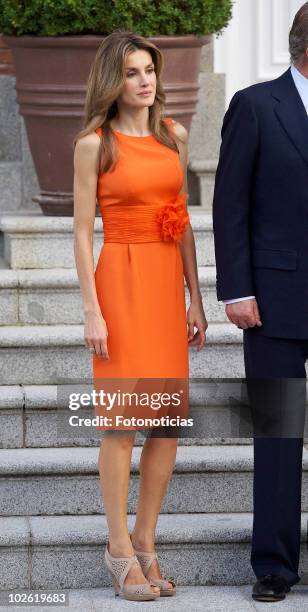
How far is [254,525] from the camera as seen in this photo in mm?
4715

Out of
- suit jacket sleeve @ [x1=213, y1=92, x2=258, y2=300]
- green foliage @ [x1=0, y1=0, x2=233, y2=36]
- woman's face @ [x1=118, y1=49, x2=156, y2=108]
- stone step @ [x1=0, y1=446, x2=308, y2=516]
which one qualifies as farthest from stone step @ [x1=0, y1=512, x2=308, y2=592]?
green foliage @ [x1=0, y1=0, x2=233, y2=36]

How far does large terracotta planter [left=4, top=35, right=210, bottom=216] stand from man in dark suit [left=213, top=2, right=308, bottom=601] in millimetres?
1860

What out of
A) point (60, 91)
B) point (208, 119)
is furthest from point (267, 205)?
point (208, 119)

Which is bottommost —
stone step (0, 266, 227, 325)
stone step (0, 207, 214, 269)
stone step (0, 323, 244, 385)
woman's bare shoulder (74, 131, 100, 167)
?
stone step (0, 323, 244, 385)

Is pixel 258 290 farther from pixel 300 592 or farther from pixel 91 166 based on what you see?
pixel 300 592

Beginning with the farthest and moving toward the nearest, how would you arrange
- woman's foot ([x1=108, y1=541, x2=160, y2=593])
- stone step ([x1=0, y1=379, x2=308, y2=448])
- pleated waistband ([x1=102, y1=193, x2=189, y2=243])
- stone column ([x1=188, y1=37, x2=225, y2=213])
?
stone column ([x1=188, y1=37, x2=225, y2=213]) → stone step ([x1=0, y1=379, x2=308, y2=448]) → woman's foot ([x1=108, y1=541, x2=160, y2=593]) → pleated waistband ([x1=102, y1=193, x2=189, y2=243])

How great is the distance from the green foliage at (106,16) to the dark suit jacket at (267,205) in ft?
5.72

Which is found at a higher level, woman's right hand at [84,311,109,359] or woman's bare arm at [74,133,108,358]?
woman's bare arm at [74,133,108,358]

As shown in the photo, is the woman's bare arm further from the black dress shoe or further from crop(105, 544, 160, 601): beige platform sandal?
the black dress shoe

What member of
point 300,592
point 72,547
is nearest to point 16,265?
point 72,547

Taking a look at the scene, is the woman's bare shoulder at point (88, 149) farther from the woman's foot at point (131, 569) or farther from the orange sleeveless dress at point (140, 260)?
the woman's foot at point (131, 569)

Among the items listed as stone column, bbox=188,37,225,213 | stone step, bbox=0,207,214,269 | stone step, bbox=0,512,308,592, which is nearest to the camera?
stone step, bbox=0,512,308,592

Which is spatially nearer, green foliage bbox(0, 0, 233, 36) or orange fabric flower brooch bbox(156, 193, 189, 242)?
orange fabric flower brooch bbox(156, 193, 189, 242)

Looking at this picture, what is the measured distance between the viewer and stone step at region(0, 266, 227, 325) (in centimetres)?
584
